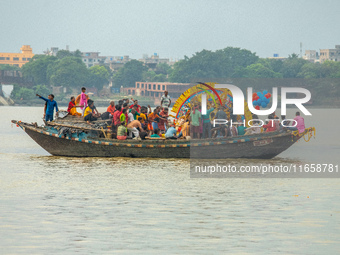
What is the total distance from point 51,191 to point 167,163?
7420 mm

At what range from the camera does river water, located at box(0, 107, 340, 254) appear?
1435cm

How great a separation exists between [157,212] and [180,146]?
10.1 m

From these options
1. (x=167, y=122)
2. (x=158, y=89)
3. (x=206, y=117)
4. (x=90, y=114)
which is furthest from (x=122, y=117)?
(x=158, y=89)

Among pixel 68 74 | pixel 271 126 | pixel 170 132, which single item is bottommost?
pixel 170 132

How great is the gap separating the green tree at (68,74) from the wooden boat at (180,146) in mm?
161065

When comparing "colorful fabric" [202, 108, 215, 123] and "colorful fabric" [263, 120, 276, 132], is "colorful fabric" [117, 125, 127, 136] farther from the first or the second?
"colorful fabric" [263, 120, 276, 132]

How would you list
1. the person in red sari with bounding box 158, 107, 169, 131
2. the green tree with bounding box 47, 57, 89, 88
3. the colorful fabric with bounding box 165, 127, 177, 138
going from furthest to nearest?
the green tree with bounding box 47, 57, 89, 88
the person in red sari with bounding box 158, 107, 169, 131
the colorful fabric with bounding box 165, 127, 177, 138

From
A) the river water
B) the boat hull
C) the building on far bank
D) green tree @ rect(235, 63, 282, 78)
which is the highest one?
green tree @ rect(235, 63, 282, 78)

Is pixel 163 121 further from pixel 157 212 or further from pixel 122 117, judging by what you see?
pixel 157 212

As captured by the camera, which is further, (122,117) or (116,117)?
(116,117)

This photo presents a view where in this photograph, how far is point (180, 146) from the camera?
2767 centimetres

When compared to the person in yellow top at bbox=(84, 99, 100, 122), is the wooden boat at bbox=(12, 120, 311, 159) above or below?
below

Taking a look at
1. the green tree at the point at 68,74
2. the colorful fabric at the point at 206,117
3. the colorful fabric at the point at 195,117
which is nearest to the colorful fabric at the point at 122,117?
the colorful fabric at the point at 195,117

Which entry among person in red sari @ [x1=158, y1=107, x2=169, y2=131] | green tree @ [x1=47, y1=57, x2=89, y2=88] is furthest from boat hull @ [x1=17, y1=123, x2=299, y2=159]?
green tree @ [x1=47, y1=57, x2=89, y2=88]
